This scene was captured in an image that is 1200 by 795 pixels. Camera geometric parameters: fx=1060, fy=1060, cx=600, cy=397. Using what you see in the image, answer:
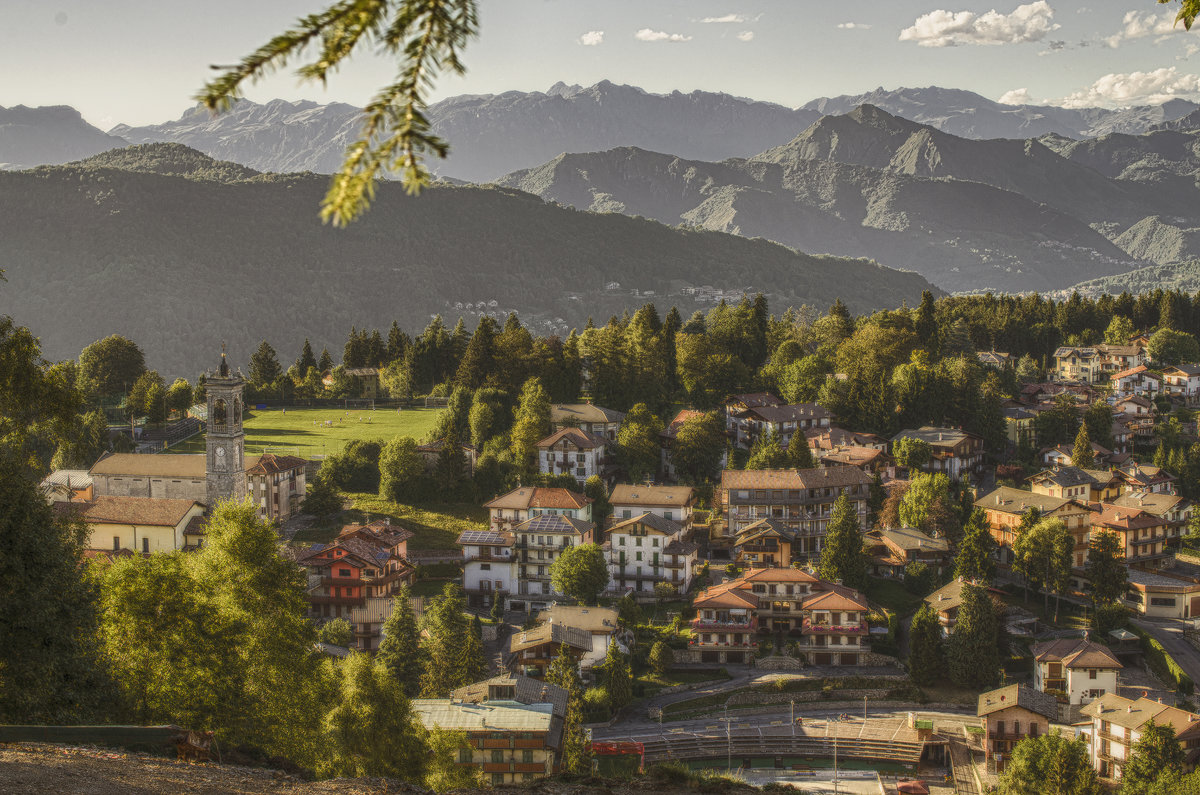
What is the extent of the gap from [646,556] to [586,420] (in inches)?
502

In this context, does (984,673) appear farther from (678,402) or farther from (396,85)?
(396,85)

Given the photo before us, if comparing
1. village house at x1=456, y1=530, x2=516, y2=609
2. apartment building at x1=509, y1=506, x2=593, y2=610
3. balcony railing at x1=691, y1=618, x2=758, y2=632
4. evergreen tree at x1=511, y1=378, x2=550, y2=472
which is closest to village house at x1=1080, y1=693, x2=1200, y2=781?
balcony railing at x1=691, y1=618, x2=758, y2=632

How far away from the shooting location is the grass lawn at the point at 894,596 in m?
44.9

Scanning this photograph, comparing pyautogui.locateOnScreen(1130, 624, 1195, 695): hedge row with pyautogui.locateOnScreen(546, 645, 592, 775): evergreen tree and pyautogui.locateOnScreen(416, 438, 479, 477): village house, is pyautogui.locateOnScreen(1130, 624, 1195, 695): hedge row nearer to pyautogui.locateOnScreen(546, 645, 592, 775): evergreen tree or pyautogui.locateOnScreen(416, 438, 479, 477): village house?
pyautogui.locateOnScreen(546, 645, 592, 775): evergreen tree

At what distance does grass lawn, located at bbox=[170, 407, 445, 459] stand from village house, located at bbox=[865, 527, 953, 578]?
24.8 meters

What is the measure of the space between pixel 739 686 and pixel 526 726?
35.3 ft

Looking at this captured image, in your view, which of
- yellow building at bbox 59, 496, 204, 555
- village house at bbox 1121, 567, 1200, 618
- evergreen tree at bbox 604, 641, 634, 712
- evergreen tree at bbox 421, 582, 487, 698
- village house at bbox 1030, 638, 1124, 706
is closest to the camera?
evergreen tree at bbox 421, 582, 487, 698

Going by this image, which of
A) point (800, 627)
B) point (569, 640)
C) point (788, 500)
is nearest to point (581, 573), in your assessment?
point (569, 640)

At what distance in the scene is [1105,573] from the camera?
44219 mm

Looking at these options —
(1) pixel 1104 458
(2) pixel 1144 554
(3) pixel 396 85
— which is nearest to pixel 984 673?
(2) pixel 1144 554

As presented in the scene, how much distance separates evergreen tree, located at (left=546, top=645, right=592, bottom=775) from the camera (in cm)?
2794

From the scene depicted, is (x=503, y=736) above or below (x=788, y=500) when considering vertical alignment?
below

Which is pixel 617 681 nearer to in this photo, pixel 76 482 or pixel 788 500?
pixel 788 500

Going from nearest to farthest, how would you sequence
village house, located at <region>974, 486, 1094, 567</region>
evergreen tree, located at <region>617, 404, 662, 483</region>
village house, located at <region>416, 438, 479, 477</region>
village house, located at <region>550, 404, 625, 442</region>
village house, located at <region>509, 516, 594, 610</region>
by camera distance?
1. village house, located at <region>509, 516, 594, 610</region>
2. village house, located at <region>974, 486, 1094, 567</region>
3. village house, located at <region>416, 438, 479, 477</region>
4. evergreen tree, located at <region>617, 404, 662, 483</region>
5. village house, located at <region>550, 404, 625, 442</region>
